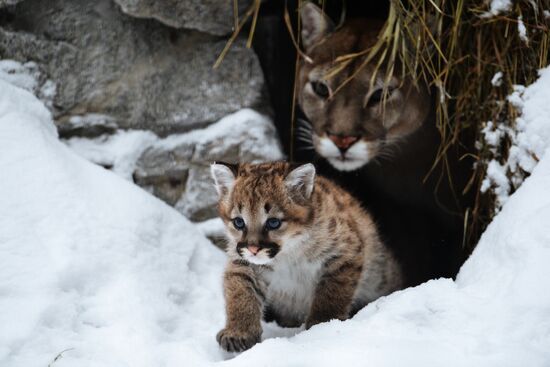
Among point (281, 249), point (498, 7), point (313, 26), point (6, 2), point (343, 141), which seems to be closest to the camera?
point (281, 249)

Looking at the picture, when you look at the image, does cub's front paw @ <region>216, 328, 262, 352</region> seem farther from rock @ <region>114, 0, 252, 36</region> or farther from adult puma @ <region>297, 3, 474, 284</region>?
rock @ <region>114, 0, 252, 36</region>

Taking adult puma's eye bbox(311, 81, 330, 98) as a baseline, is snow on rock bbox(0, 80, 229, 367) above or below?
below

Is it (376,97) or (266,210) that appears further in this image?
(376,97)

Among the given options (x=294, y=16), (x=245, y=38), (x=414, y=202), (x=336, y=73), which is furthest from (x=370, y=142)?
(x=294, y=16)

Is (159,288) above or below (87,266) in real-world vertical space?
below

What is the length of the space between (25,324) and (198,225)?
6.32 ft

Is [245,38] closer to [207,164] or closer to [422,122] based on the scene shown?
[207,164]

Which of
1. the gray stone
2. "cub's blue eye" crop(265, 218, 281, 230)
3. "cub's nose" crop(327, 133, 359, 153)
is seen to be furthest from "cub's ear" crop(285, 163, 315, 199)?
the gray stone

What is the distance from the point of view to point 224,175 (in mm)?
3740

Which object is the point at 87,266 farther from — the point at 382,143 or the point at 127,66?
the point at 382,143

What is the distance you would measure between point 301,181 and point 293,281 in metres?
0.61

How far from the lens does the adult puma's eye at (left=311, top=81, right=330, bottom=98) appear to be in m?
5.05

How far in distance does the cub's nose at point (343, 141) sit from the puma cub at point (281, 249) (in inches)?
35.5

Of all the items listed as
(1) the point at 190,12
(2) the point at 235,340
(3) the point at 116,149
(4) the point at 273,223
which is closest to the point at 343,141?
(4) the point at 273,223
